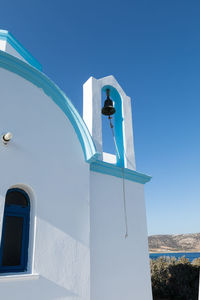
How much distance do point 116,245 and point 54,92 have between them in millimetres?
3450

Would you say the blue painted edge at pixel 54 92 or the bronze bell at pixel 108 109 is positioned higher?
the bronze bell at pixel 108 109

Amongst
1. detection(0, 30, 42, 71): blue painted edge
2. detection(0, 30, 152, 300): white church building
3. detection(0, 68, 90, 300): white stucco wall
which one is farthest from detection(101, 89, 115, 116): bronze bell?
detection(0, 30, 42, 71): blue painted edge

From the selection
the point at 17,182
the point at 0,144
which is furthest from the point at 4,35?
the point at 17,182

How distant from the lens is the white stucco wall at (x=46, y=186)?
3.78 meters

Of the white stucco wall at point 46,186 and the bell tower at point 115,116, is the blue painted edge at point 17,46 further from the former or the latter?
the white stucco wall at point 46,186

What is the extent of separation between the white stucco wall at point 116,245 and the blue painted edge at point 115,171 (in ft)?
Answer: 0.35

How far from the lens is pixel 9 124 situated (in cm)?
403

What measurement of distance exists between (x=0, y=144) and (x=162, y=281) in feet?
34.7

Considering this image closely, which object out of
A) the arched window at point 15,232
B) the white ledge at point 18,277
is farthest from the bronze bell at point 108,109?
the white ledge at point 18,277

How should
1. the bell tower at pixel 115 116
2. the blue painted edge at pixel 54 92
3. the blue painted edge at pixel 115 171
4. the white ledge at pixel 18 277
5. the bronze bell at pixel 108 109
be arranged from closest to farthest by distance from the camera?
the white ledge at pixel 18 277 < the blue painted edge at pixel 54 92 < the blue painted edge at pixel 115 171 < the bell tower at pixel 115 116 < the bronze bell at pixel 108 109

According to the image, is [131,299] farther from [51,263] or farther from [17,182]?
[17,182]

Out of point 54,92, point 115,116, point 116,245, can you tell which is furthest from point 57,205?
point 115,116

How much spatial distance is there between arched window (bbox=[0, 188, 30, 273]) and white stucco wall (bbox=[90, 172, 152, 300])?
A: 4.93 feet

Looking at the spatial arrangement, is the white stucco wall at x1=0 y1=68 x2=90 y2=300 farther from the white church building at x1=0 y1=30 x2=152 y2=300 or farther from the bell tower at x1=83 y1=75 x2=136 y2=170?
the bell tower at x1=83 y1=75 x2=136 y2=170
